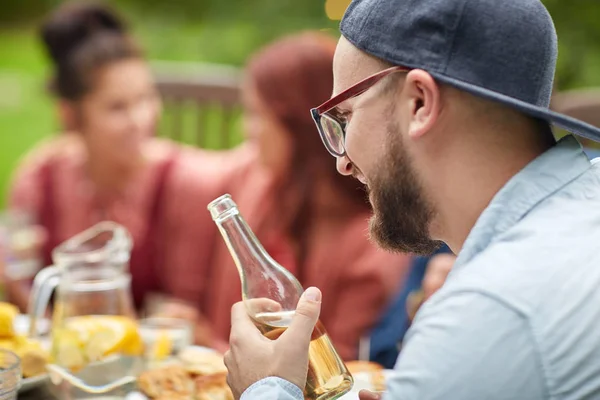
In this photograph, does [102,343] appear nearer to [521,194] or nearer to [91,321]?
[91,321]

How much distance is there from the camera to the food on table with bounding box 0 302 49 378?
1530 millimetres

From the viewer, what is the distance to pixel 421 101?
1177 mm

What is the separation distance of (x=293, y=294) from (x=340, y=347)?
100 centimetres

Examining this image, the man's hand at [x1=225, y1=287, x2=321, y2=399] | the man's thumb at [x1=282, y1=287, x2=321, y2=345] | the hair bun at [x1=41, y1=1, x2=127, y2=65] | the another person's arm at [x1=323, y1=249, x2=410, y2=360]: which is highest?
the hair bun at [x1=41, y1=1, x2=127, y2=65]

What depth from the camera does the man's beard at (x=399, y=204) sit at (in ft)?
3.99

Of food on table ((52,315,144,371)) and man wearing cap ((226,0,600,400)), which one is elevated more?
man wearing cap ((226,0,600,400))

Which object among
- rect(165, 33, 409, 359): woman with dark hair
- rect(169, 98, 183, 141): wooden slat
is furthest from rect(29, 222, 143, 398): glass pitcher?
rect(169, 98, 183, 141): wooden slat

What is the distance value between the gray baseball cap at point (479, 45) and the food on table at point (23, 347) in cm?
82

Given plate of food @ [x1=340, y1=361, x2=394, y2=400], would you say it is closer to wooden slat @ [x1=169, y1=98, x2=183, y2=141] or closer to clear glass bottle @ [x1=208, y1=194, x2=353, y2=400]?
clear glass bottle @ [x1=208, y1=194, x2=353, y2=400]

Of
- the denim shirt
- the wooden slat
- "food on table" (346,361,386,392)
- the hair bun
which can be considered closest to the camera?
the denim shirt

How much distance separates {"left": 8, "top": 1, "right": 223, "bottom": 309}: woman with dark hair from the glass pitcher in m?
1.21

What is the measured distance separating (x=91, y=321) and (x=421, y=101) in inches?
29.0

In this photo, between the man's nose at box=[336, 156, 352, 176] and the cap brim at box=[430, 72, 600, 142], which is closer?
the cap brim at box=[430, 72, 600, 142]

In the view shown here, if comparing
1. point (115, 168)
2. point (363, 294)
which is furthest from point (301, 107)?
point (115, 168)
